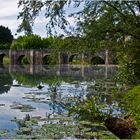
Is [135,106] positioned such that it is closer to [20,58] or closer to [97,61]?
[97,61]

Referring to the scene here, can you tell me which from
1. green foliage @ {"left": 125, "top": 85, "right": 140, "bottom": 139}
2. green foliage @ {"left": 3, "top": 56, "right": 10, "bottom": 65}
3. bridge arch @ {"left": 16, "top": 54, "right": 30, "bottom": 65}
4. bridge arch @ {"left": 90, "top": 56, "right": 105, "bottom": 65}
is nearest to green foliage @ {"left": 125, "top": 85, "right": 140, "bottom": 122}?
green foliage @ {"left": 125, "top": 85, "right": 140, "bottom": 139}

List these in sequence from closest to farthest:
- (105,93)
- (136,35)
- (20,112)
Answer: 1. (20,112)
2. (136,35)
3. (105,93)

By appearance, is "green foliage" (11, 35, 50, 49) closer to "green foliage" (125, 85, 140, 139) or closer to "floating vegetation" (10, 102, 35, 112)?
"floating vegetation" (10, 102, 35, 112)

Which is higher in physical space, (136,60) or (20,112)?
(136,60)

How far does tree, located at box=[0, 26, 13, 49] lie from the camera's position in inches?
4444

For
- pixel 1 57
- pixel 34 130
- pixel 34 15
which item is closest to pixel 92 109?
pixel 34 130

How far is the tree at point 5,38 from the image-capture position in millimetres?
112875

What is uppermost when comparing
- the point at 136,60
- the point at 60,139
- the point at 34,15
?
the point at 34,15

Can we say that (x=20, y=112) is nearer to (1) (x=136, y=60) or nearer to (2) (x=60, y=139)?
(2) (x=60, y=139)

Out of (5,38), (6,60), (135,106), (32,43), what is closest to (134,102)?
(135,106)

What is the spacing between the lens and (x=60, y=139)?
12.7 m

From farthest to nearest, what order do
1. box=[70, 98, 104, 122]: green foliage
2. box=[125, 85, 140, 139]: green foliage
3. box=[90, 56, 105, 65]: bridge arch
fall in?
box=[90, 56, 105, 65]: bridge arch
box=[70, 98, 104, 122]: green foliage
box=[125, 85, 140, 139]: green foliage

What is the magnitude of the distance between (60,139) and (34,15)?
11.5 metres

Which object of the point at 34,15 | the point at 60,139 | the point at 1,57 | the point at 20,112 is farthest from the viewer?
the point at 1,57
